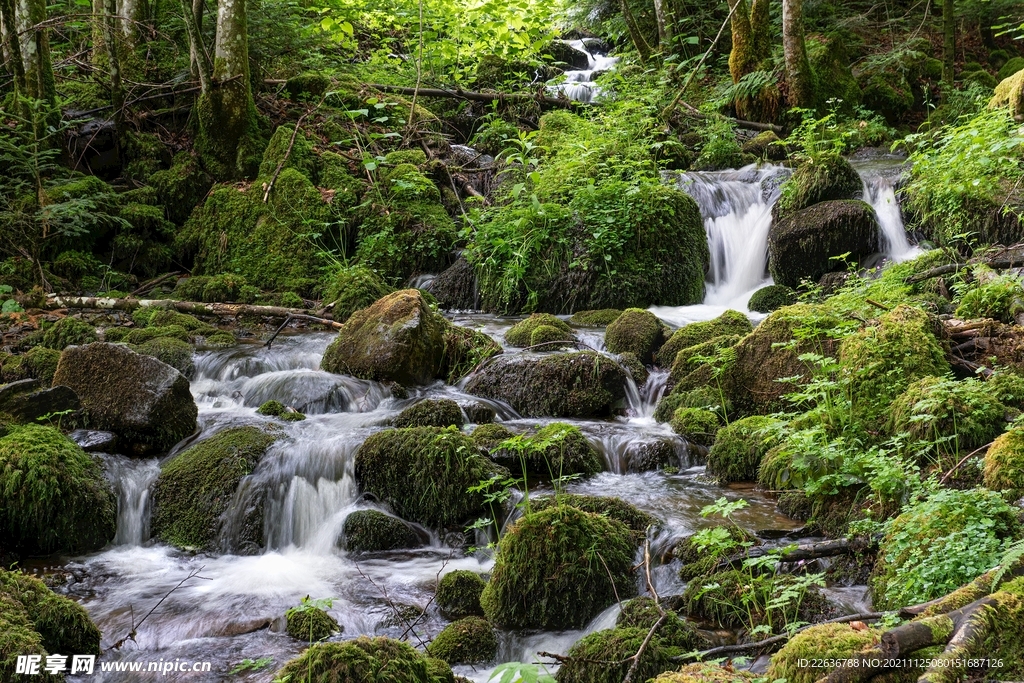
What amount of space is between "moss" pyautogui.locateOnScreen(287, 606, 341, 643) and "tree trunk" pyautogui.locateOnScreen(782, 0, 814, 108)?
42.6 ft

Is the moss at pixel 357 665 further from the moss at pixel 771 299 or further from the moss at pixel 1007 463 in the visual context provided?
the moss at pixel 771 299

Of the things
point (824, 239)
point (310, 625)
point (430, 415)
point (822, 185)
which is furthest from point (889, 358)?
point (822, 185)

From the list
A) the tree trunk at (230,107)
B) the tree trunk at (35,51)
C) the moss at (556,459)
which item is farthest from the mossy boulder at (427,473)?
the tree trunk at (35,51)

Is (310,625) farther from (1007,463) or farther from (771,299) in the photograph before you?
(771,299)

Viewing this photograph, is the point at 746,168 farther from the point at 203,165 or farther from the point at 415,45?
the point at 203,165

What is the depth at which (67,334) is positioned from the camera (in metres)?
8.29

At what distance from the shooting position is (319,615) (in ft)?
14.0

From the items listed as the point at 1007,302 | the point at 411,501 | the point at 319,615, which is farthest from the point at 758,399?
the point at 319,615

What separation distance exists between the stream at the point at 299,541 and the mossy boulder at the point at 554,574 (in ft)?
0.31

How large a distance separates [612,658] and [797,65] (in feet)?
43.5

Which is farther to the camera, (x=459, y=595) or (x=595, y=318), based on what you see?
(x=595, y=318)

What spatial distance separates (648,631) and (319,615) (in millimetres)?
1860

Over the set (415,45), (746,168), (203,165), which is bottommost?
(746,168)

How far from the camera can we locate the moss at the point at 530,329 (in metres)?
8.65
